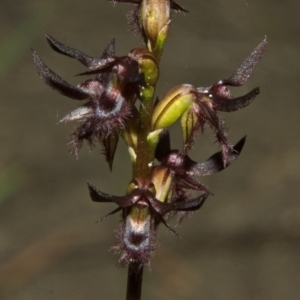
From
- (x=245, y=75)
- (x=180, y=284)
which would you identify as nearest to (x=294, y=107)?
(x=180, y=284)

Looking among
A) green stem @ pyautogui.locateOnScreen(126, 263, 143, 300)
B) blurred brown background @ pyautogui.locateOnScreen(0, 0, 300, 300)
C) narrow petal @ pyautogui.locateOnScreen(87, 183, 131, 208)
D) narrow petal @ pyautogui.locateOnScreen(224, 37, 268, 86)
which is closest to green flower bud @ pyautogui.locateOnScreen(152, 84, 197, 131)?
narrow petal @ pyautogui.locateOnScreen(224, 37, 268, 86)

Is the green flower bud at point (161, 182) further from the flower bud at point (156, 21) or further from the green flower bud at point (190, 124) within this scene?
the flower bud at point (156, 21)

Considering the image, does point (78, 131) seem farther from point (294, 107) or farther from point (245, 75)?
point (294, 107)

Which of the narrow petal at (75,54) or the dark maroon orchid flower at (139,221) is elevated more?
the narrow petal at (75,54)

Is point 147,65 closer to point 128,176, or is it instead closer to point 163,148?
point 163,148

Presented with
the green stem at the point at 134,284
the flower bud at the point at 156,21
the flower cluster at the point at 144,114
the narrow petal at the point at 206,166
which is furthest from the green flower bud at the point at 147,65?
the green stem at the point at 134,284

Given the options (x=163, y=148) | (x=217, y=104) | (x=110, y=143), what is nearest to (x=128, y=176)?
(x=163, y=148)

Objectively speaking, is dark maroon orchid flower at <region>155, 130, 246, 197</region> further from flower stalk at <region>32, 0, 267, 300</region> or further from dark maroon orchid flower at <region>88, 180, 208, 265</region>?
dark maroon orchid flower at <region>88, 180, 208, 265</region>
